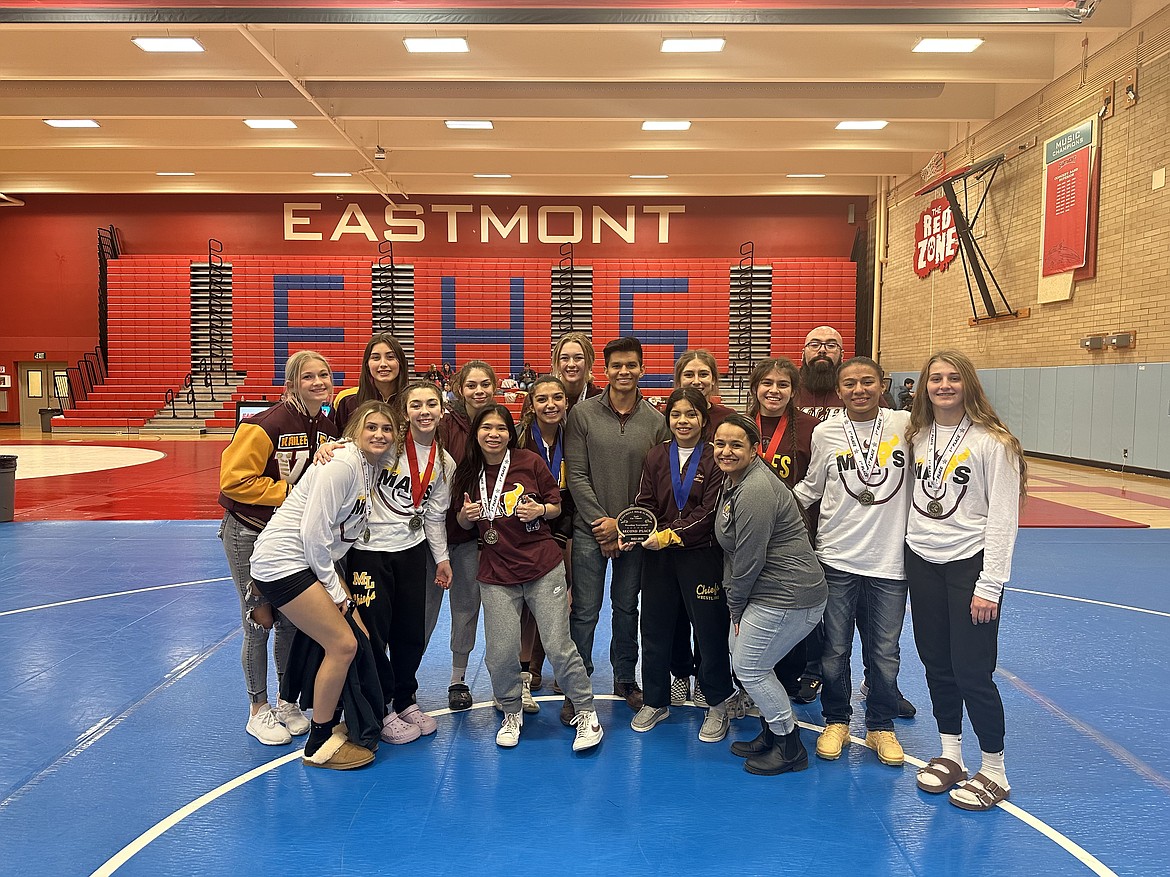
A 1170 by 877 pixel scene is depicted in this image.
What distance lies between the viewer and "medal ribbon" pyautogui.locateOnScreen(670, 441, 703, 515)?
12.5 feet

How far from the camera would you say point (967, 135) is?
17250 millimetres

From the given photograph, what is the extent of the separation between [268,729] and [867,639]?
2787 millimetres

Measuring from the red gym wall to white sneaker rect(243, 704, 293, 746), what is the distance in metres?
20.4

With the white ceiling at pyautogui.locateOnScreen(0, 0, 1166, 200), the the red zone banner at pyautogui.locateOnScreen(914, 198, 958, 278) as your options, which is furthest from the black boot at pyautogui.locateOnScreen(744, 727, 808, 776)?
the the red zone banner at pyautogui.locateOnScreen(914, 198, 958, 278)

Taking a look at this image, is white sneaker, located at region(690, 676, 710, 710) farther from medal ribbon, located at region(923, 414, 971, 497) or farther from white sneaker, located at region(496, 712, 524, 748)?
medal ribbon, located at region(923, 414, 971, 497)

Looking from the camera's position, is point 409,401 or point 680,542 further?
point 409,401

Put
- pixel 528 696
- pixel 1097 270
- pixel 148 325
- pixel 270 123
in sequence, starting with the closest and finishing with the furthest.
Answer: pixel 528 696 → pixel 1097 270 → pixel 270 123 → pixel 148 325

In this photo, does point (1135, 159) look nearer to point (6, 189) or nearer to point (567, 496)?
point (567, 496)

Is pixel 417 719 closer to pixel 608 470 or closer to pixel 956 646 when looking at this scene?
pixel 608 470

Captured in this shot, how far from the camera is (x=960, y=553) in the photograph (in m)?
3.26

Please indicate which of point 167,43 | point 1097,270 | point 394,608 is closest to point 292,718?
point 394,608

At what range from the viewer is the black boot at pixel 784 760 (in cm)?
349

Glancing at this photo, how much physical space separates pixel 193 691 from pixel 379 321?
817 inches

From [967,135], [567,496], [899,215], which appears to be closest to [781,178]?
[899,215]
